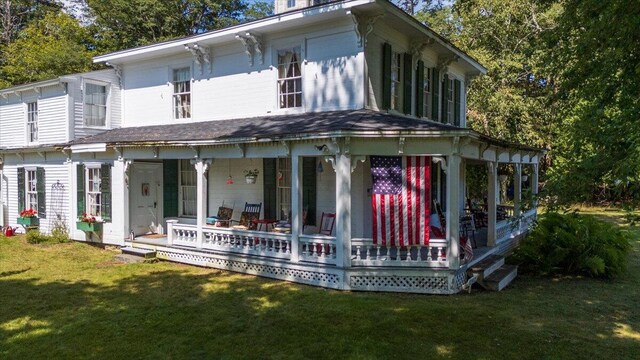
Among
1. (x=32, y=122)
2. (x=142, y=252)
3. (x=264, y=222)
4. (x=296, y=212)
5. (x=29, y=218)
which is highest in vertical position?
(x=32, y=122)

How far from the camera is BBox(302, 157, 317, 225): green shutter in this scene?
11.7 metres

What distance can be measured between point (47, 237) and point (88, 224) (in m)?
2.57

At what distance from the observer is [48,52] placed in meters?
27.0

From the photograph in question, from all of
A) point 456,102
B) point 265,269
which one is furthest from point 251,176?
point 456,102

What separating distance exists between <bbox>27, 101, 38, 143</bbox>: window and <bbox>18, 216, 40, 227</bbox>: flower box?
3132 mm

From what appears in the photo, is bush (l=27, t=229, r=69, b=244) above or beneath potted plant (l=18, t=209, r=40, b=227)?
beneath

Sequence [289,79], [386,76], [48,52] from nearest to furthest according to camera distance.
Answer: [386,76] → [289,79] → [48,52]

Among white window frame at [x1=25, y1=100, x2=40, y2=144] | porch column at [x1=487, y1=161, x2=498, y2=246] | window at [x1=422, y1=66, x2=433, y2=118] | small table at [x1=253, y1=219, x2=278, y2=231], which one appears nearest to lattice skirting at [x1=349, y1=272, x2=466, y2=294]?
porch column at [x1=487, y1=161, x2=498, y2=246]

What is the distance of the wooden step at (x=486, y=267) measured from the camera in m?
9.38

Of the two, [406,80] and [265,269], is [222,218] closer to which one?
[265,269]

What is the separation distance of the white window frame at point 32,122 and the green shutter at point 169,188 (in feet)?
21.0

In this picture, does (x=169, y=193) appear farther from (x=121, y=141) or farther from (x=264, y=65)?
(x=264, y=65)

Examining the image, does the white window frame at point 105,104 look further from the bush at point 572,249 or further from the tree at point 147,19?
the tree at point 147,19

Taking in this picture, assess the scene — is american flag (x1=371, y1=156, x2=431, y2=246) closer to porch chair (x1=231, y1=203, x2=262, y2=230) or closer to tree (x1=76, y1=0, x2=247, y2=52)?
porch chair (x1=231, y1=203, x2=262, y2=230)
